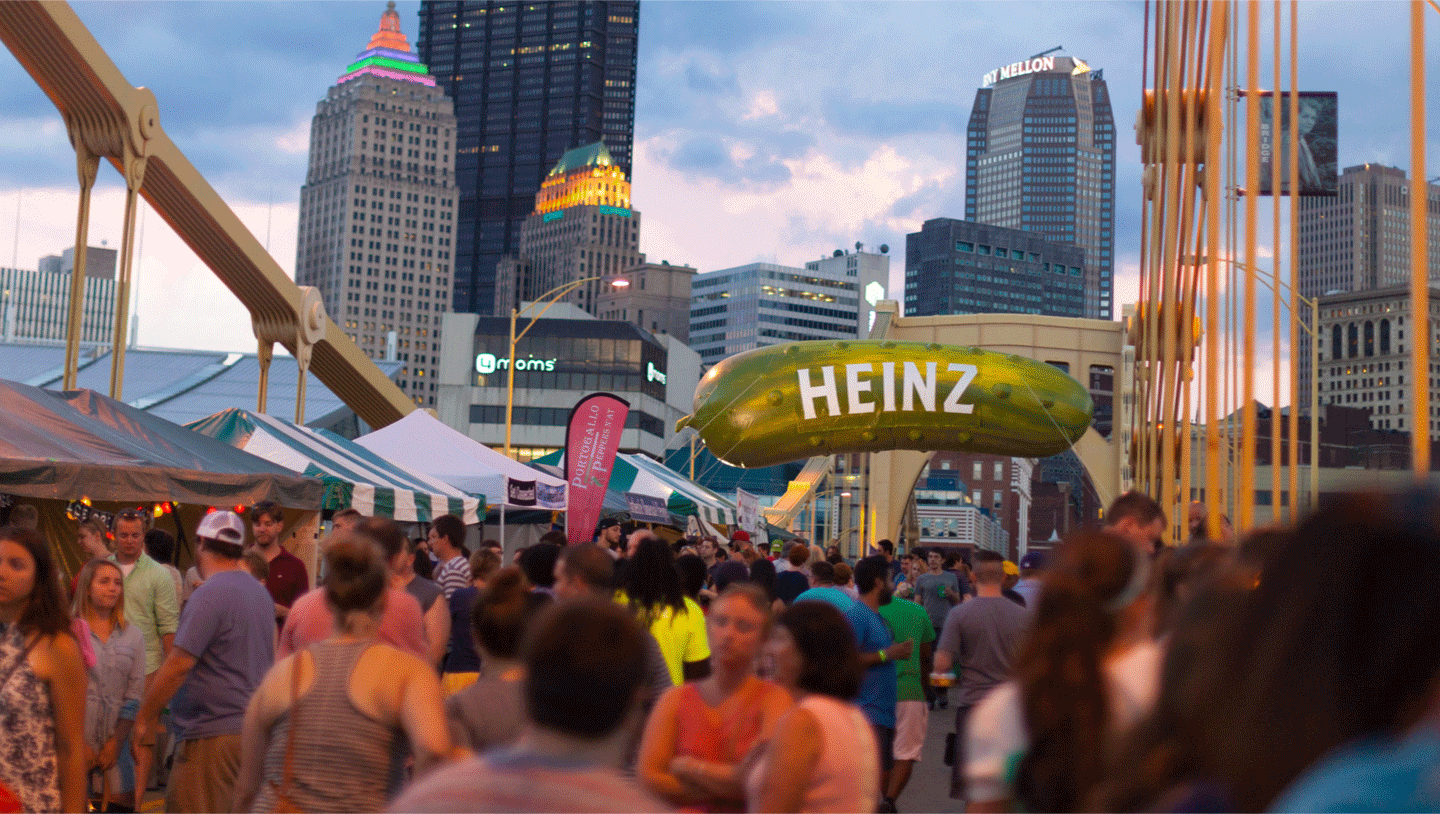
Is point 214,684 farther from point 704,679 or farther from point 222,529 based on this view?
point 704,679

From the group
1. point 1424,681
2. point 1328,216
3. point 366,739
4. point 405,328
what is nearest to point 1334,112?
point 366,739

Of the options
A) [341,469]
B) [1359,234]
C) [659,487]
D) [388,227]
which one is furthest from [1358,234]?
[341,469]

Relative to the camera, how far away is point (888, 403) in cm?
1919

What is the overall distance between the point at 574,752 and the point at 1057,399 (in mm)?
18000

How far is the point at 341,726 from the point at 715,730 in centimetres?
111

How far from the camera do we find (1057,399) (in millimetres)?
19641

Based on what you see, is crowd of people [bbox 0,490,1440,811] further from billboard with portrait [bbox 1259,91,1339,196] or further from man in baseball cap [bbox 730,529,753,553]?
man in baseball cap [bbox 730,529,753,553]

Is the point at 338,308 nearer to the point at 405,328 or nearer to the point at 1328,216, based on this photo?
the point at 405,328

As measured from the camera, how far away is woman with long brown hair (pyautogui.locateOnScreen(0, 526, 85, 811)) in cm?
476

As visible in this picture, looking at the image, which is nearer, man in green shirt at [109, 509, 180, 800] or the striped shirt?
man in green shirt at [109, 509, 180, 800]

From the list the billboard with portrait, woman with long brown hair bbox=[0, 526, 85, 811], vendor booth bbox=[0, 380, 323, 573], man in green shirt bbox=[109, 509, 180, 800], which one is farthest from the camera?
the billboard with portrait

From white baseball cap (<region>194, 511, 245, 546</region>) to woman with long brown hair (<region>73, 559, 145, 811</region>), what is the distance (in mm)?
933

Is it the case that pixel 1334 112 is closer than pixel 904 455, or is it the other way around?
pixel 1334 112

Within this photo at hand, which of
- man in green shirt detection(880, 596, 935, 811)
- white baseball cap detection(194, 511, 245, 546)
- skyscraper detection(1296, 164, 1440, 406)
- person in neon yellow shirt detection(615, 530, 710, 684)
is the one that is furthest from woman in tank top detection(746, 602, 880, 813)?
skyscraper detection(1296, 164, 1440, 406)
